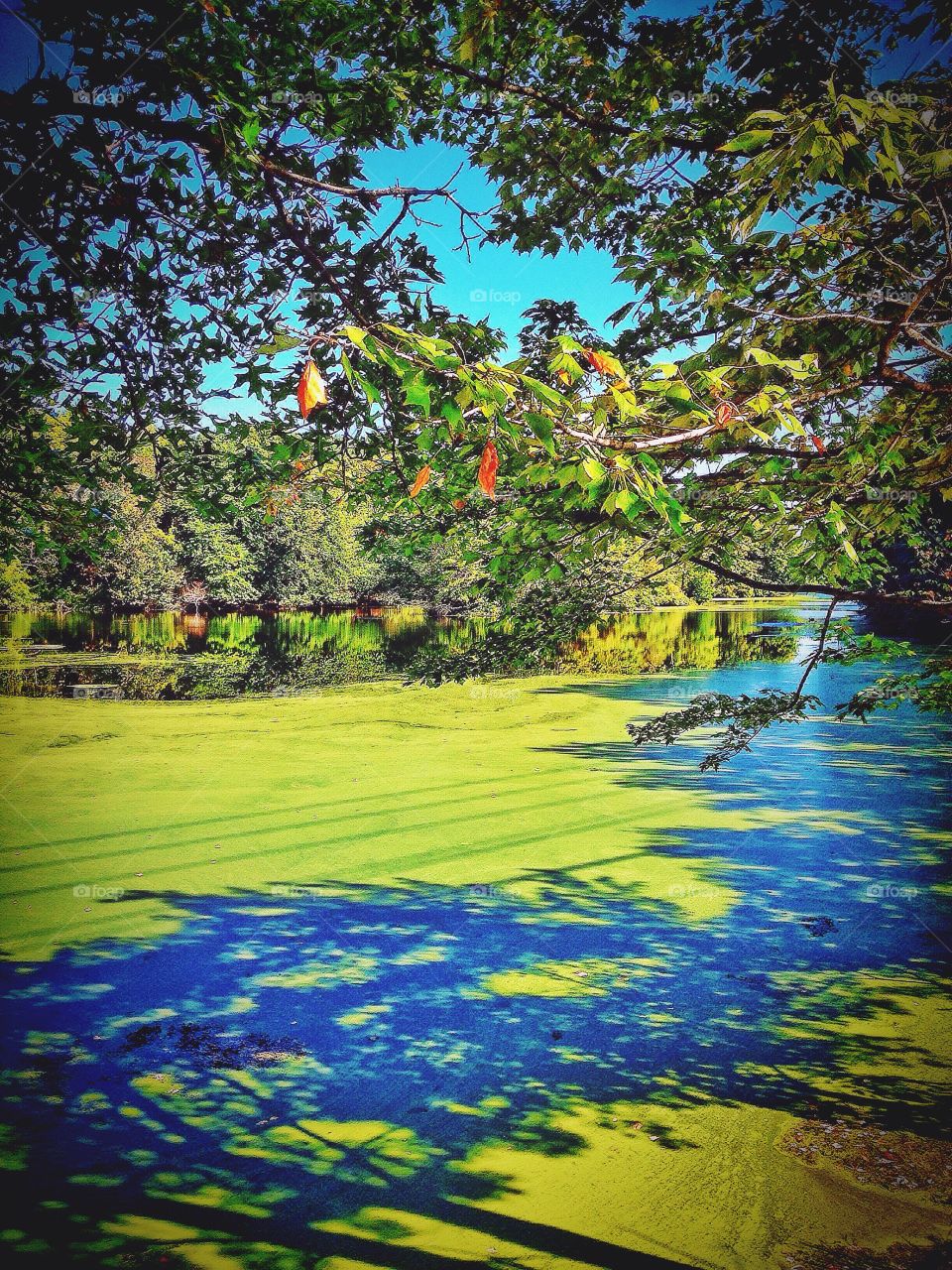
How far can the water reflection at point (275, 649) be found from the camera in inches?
449

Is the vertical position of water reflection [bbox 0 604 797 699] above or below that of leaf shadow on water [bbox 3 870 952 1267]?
above

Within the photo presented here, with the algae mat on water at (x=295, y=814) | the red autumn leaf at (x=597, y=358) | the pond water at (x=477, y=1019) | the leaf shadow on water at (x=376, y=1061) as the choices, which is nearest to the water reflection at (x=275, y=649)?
the algae mat on water at (x=295, y=814)

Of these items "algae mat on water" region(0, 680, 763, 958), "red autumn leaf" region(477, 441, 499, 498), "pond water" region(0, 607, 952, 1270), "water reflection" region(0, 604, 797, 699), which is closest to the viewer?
"red autumn leaf" region(477, 441, 499, 498)

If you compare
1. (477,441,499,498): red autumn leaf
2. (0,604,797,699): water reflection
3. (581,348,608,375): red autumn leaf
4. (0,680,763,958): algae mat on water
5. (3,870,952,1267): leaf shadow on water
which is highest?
(581,348,608,375): red autumn leaf

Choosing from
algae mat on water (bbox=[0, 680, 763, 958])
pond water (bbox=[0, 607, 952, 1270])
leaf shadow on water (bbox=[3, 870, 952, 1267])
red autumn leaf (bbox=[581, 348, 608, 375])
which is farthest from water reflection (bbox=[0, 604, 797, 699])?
red autumn leaf (bbox=[581, 348, 608, 375])

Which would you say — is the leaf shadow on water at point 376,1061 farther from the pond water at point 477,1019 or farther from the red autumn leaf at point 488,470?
the red autumn leaf at point 488,470

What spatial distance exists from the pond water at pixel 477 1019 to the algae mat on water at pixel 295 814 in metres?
0.04

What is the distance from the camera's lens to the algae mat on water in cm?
430

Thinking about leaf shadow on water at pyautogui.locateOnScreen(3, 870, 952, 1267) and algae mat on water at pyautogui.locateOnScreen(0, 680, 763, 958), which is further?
algae mat on water at pyautogui.locateOnScreen(0, 680, 763, 958)

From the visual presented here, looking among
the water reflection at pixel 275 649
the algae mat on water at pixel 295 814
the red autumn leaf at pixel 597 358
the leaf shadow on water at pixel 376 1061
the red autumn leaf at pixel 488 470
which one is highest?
the red autumn leaf at pixel 597 358

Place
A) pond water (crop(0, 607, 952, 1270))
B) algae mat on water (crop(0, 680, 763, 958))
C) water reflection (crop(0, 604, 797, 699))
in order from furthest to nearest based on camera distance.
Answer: water reflection (crop(0, 604, 797, 699))
algae mat on water (crop(0, 680, 763, 958))
pond water (crop(0, 607, 952, 1270))

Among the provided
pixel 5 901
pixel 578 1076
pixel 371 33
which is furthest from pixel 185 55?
pixel 5 901

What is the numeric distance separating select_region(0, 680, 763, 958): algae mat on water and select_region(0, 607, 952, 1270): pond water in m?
0.04

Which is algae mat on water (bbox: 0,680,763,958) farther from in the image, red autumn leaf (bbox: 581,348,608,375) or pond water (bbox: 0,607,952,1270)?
red autumn leaf (bbox: 581,348,608,375)
